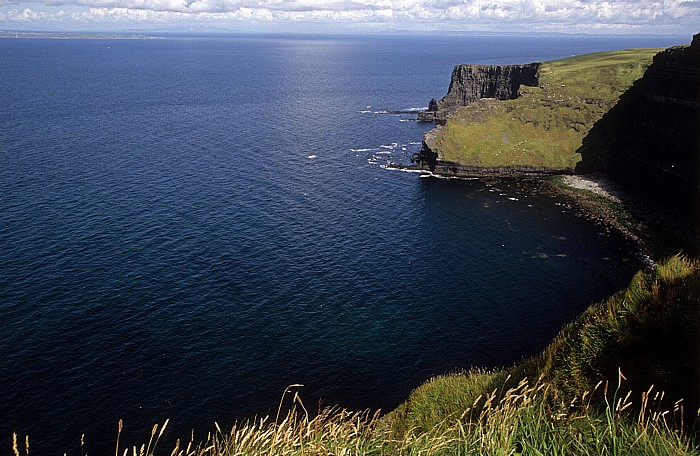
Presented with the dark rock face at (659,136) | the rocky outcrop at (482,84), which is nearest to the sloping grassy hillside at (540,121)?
the dark rock face at (659,136)

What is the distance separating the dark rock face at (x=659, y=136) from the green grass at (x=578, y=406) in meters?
88.6

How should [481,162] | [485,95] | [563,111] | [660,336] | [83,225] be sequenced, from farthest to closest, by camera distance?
1. [485,95]
2. [563,111]
3. [481,162]
4. [83,225]
5. [660,336]

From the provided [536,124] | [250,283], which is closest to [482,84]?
[536,124]

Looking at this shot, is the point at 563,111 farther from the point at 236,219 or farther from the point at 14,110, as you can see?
the point at 14,110

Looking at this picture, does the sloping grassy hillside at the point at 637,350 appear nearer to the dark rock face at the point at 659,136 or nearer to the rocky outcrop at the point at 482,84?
the dark rock face at the point at 659,136

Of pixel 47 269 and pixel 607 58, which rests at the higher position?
pixel 607 58

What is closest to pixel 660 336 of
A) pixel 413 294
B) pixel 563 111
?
pixel 413 294

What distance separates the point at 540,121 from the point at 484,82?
59.1 m

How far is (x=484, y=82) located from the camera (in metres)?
191

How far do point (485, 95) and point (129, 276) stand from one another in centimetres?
15003

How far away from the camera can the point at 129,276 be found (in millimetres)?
70438

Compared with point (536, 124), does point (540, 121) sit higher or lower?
higher

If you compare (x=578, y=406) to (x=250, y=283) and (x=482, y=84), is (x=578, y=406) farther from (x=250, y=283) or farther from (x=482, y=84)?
(x=482, y=84)

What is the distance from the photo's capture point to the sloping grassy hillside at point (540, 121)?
12719 cm
